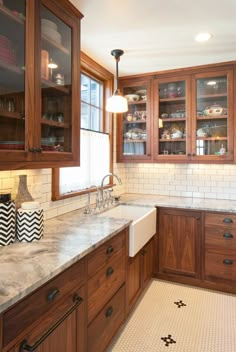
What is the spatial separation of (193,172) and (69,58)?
2119mm

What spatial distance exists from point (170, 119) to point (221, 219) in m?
1.27

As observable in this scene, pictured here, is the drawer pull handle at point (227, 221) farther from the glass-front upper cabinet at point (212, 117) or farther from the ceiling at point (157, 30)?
the ceiling at point (157, 30)

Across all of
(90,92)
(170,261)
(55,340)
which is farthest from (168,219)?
(55,340)

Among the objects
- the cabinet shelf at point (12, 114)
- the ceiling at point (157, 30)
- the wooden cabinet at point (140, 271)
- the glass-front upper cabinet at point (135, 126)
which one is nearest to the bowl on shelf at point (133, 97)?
the glass-front upper cabinet at point (135, 126)

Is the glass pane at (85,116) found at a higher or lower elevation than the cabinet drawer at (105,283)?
higher

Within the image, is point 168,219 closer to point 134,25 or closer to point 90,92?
point 90,92

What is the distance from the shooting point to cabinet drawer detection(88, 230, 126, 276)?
1.55 meters

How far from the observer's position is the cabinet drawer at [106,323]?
62.1 inches

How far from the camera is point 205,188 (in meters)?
3.20

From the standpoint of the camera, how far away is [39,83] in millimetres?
1450

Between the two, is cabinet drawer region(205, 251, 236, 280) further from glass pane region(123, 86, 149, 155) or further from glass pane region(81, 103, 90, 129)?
glass pane region(81, 103, 90, 129)

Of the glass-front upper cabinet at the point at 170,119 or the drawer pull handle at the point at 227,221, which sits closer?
the drawer pull handle at the point at 227,221

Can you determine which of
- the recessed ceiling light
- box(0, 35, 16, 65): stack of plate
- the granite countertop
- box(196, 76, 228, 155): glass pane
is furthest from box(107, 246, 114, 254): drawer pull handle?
the recessed ceiling light

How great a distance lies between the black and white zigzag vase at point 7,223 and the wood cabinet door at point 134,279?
3.45ft
